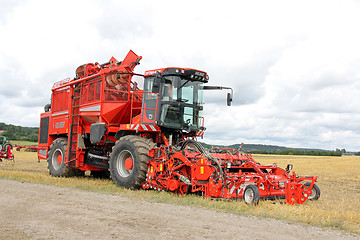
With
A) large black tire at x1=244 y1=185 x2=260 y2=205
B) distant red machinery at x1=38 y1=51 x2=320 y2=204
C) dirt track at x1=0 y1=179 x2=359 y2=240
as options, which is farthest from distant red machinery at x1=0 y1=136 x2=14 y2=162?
large black tire at x1=244 y1=185 x2=260 y2=205

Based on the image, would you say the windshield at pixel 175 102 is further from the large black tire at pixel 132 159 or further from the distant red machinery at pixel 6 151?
the distant red machinery at pixel 6 151

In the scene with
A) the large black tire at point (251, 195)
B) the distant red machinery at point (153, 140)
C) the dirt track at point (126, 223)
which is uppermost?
the distant red machinery at point (153, 140)

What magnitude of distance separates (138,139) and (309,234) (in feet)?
19.4

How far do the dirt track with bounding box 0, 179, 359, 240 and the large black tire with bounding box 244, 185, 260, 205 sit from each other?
41.1 inches

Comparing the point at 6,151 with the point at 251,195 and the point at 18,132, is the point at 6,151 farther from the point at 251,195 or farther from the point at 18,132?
the point at 18,132

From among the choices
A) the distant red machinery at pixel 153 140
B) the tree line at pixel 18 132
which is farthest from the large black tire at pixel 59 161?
the tree line at pixel 18 132

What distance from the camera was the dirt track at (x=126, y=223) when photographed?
512 centimetres

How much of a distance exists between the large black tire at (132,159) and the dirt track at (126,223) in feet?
6.21

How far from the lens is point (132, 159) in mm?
10398

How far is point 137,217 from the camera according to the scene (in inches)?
248

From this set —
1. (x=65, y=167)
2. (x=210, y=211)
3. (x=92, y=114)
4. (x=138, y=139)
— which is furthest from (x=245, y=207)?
(x=65, y=167)

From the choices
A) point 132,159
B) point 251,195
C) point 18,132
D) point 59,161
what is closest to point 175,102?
point 132,159

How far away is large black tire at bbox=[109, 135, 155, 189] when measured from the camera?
9875 mm

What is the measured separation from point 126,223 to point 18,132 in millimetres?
71102
